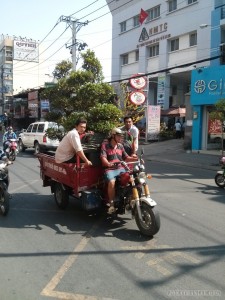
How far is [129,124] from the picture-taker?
8680 mm

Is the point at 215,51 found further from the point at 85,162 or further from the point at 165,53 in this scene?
the point at 85,162

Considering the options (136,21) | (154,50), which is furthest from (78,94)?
(136,21)

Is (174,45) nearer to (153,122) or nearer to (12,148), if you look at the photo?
(153,122)

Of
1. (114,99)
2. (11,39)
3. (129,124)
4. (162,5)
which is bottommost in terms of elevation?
(129,124)

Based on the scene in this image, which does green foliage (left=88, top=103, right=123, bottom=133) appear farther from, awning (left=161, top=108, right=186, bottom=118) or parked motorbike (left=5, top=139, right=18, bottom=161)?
awning (left=161, top=108, right=186, bottom=118)

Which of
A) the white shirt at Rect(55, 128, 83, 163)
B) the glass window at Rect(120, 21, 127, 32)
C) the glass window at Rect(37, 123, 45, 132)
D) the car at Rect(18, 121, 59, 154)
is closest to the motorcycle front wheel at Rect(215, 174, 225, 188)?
the white shirt at Rect(55, 128, 83, 163)

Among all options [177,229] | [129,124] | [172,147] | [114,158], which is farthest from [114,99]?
[172,147]

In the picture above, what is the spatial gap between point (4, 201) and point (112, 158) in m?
2.21

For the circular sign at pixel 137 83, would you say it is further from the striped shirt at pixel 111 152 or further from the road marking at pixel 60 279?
the road marking at pixel 60 279

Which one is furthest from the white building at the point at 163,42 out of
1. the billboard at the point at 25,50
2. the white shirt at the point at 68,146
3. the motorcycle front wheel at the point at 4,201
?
the billboard at the point at 25,50

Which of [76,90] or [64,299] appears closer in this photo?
[64,299]

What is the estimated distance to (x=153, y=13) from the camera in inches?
1356

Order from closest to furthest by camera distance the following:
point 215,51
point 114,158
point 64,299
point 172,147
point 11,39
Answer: point 64,299
point 114,158
point 172,147
point 215,51
point 11,39

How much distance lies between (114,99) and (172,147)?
11.3m
